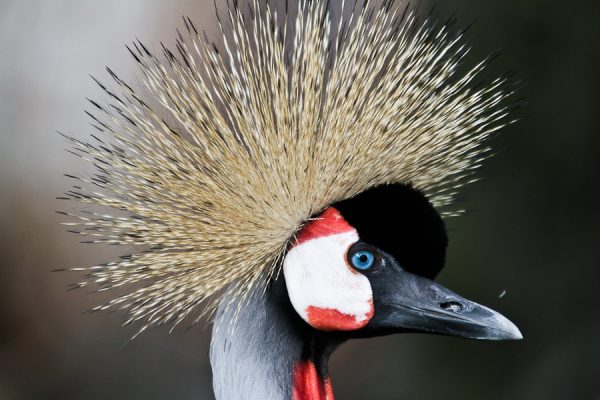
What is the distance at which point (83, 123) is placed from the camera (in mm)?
2582

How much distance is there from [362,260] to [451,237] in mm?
1665

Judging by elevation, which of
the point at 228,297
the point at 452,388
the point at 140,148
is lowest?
the point at 452,388

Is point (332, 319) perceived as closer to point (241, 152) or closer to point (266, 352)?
point (266, 352)

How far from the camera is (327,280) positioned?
1.20 meters

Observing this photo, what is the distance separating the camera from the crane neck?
3.96ft

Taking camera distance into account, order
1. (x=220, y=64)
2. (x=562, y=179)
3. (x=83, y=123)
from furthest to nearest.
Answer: (x=562, y=179)
(x=83, y=123)
(x=220, y=64)

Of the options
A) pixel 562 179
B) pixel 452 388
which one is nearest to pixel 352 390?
pixel 452 388

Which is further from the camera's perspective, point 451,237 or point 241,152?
point 451,237

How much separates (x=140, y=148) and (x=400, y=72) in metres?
0.42

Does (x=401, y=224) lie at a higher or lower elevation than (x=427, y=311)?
higher

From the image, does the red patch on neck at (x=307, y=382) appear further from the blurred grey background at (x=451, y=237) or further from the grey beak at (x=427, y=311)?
the blurred grey background at (x=451, y=237)

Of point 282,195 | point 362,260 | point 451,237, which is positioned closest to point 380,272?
point 362,260

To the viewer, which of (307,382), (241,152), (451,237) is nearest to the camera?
(241,152)

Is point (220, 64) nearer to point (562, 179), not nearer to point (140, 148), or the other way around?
point (140, 148)
